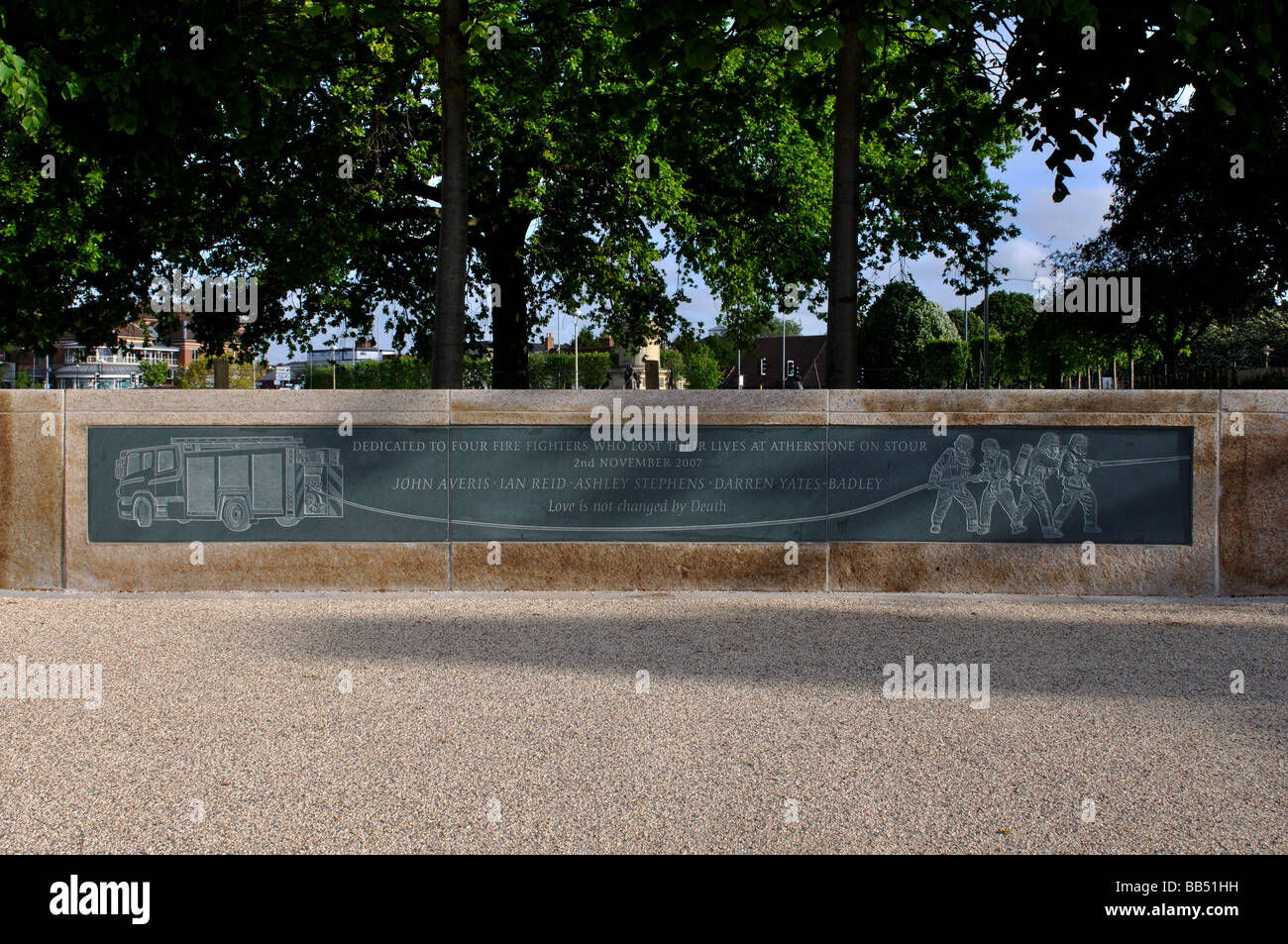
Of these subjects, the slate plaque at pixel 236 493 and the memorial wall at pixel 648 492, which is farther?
the slate plaque at pixel 236 493

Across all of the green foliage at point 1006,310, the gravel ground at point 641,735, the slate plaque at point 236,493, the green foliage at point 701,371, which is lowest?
the gravel ground at point 641,735

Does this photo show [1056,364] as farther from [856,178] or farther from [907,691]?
[907,691]

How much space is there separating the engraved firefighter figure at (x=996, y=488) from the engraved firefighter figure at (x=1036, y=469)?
77mm

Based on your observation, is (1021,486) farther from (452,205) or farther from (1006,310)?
(1006,310)

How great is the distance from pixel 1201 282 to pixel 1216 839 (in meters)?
32.6

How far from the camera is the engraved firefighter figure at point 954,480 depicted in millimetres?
9805

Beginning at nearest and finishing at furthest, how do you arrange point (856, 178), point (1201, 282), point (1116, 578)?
point (1116, 578) → point (856, 178) → point (1201, 282)

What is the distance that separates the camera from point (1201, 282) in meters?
32.6

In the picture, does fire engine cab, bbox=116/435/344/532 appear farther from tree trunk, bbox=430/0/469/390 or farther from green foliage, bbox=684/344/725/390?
green foliage, bbox=684/344/725/390

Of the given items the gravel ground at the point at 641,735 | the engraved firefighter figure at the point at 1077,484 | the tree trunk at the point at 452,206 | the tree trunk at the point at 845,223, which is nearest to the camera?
the gravel ground at the point at 641,735

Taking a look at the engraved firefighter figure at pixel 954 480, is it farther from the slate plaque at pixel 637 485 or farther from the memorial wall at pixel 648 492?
the slate plaque at pixel 637 485

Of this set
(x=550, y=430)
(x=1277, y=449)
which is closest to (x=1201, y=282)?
(x=1277, y=449)

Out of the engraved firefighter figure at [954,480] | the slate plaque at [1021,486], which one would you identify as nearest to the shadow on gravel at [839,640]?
the slate plaque at [1021,486]

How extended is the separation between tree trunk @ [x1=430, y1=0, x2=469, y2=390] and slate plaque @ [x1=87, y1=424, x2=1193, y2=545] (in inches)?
48.8
